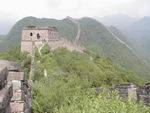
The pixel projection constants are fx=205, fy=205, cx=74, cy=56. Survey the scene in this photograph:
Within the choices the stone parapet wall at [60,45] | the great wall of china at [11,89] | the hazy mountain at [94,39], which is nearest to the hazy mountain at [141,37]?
the hazy mountain at [94,39]

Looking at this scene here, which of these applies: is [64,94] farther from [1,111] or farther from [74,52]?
[74,52]

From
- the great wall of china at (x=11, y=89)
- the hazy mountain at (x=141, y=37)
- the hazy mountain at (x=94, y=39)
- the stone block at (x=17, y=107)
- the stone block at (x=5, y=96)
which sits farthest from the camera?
the hazy mountain at (x=141, y=37)

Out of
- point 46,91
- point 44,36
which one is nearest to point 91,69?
point 44,36

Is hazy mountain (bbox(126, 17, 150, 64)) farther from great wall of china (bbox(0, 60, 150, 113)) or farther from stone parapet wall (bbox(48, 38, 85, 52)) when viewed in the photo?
great wall of china (bbox(0, 60, 150, 113))

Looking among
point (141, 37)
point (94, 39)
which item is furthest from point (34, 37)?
point (141, 37)

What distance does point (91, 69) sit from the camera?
29.2 metres

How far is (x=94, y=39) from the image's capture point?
8600 centimetres

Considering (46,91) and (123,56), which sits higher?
(123,56)

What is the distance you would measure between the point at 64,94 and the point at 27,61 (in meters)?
18.3

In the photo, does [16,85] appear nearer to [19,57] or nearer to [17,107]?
[17,107]

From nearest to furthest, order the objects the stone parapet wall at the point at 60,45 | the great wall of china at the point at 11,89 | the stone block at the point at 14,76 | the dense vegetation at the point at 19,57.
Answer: the great wall of china at the point at 11,89 → the stone block at the point at 14,76 → the dense vegetation at the point at 19,57 → the stone parapet wall at the point at 60,45

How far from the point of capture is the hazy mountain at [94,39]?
65750 mm

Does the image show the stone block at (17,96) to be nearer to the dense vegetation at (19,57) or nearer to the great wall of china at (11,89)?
the great wall of china at (11,89)

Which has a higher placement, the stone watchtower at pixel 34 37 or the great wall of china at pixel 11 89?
the stone watchtower at pixel 34 37
